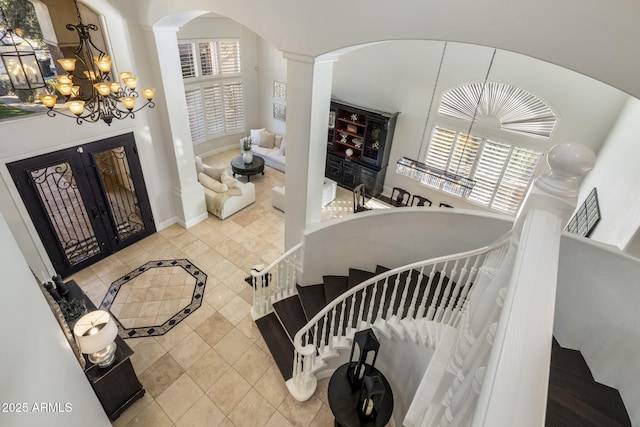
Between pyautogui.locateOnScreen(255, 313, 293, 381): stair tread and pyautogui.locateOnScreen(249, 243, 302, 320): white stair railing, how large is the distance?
144 millimetres

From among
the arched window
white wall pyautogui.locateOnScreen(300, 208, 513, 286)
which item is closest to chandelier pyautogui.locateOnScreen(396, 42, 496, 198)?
the arched window

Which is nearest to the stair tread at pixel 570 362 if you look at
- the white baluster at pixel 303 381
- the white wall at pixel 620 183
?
the white wall at pixel 620 183

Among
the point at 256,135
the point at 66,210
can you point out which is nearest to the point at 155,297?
the point at 66,210

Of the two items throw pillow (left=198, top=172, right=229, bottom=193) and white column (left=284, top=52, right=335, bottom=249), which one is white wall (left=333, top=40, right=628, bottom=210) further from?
white column (left=284, top=52, right=335, bottom=249)

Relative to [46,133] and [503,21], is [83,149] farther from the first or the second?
[503,21]

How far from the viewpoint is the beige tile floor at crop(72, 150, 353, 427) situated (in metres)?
3.82

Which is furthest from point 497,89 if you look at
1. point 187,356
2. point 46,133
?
point 46,133

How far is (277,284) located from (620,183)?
4478mm

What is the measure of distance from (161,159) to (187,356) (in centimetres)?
353

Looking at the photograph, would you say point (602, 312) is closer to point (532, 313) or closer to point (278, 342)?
point (532, 313)

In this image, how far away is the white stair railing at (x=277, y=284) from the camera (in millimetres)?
4613

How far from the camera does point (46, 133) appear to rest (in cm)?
450

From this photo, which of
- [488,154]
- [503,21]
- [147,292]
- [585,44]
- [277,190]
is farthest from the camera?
[277,190]

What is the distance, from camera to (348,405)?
3328mm
